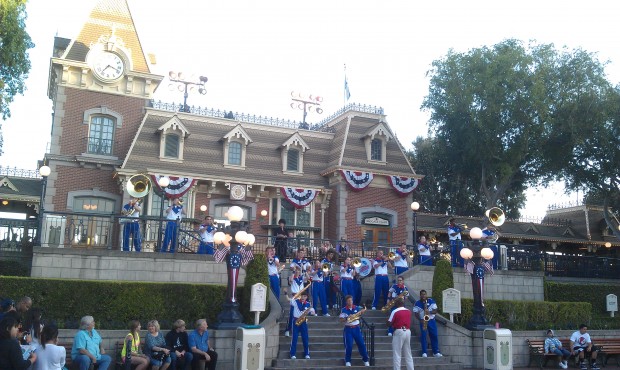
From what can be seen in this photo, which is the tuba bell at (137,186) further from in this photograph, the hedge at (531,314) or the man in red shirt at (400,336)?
the hedge at (531,314)

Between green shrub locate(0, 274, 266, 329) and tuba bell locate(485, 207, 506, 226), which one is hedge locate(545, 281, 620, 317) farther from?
green shrub locate(0, 274, 266, 329)

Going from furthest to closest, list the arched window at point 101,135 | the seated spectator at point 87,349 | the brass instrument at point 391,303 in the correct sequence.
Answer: the arched window at point 101,135 < the brass instrument at point 391,303 < the seated spectator at point 87,349

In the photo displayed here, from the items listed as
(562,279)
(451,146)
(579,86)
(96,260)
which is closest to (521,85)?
(579,86)

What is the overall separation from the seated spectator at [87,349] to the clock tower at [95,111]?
1437cm

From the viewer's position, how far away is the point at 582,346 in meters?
18.6

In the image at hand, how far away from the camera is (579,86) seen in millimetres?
29641

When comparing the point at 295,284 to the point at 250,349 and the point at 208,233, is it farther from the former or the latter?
the point at 208,233

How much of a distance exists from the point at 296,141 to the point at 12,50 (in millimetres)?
13181

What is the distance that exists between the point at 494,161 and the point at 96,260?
70.1ft

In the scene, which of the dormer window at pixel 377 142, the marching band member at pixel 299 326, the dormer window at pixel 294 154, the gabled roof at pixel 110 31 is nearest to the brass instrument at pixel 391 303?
the marching band member at pixel 299 326

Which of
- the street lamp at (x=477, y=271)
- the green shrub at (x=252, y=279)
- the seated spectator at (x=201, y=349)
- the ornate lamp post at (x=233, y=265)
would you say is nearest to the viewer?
the seated spectator at (x=201, y=349)

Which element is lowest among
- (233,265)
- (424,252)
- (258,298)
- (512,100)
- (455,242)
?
(258,298)

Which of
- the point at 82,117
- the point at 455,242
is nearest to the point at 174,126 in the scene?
the point at 82,117

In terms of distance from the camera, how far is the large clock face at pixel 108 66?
27.1 metres
